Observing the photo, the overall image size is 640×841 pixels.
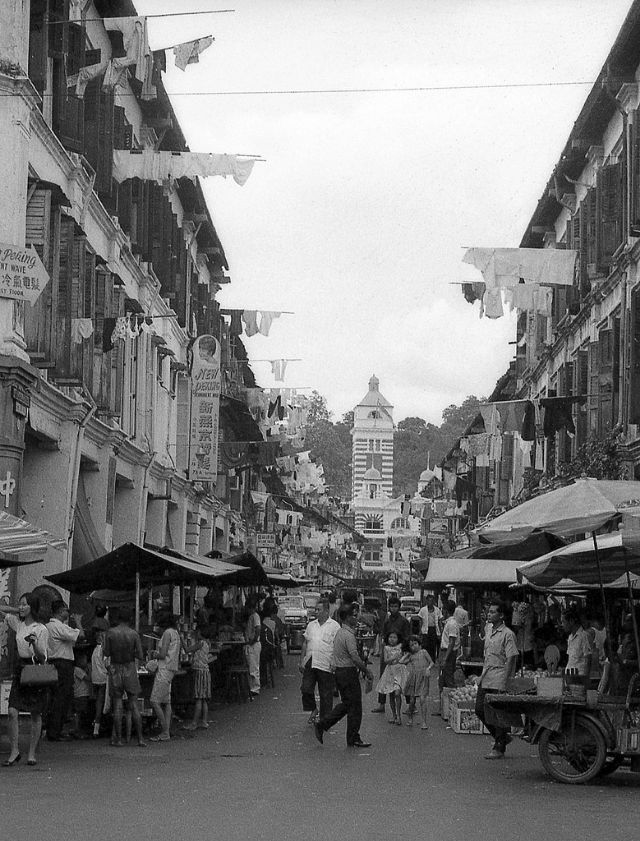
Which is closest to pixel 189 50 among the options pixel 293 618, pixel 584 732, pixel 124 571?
pixel 124 571

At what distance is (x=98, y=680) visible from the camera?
18.1m

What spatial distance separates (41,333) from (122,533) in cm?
1259

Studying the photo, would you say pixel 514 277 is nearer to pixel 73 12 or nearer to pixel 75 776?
pixel 73 12

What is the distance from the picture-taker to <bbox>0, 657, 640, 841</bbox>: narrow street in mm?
10773

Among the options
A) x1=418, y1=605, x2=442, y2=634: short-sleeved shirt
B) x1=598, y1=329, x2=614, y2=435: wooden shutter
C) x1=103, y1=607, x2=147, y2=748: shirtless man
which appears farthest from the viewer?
x1=418, y1=605, x2=442, y2=634: short-sleeved shirt

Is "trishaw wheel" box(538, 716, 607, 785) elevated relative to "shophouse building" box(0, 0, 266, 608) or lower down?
lower down

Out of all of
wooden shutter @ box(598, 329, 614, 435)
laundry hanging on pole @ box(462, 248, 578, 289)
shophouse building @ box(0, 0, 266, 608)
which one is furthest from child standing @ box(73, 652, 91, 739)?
wooden shutter @ box(598, 329, 614, 435)

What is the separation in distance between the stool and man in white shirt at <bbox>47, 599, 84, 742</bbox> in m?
7.76

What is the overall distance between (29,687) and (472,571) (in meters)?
13.4

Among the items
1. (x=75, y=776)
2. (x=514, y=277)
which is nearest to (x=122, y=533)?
(x=514, y=277)

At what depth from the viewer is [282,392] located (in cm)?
5741

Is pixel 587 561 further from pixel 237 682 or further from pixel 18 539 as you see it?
pixel 237 682

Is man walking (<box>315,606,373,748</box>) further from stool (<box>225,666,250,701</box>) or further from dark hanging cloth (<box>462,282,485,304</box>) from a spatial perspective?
dark hanging cloth (<box>462,282,485,304</box>)

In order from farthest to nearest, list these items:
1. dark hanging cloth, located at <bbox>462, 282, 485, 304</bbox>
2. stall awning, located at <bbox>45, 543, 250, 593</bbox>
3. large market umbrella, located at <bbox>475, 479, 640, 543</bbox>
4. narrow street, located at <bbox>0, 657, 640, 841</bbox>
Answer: dark hanging cloth, located at <bbox>462, 282, 485, 304</bbox> < stall awning, located at <bbox>45, 543, 250, 593</bbox> < large market umbrella, located at <bbox>475, 479, 640, 543</bbox> < narrow street, located at <bbox>0, 657, 640, 841</bbox>
